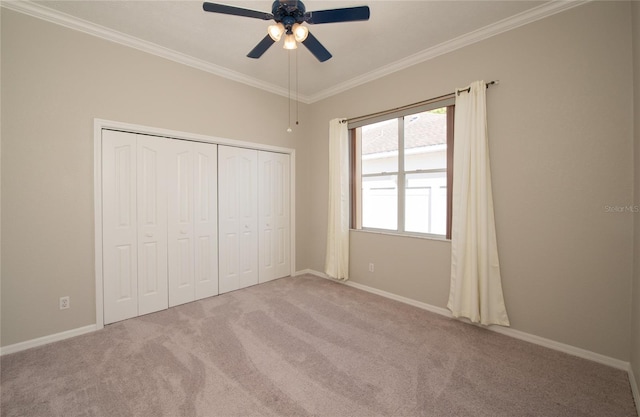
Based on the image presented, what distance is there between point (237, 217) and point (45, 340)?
215 cm

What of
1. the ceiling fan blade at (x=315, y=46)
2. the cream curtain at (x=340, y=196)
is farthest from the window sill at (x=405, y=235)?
the ceiling fan blade at (x=315, y=46)

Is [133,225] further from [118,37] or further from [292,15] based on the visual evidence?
[292,15]

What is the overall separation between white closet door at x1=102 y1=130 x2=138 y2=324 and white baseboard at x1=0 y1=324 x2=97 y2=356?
169 millimetres

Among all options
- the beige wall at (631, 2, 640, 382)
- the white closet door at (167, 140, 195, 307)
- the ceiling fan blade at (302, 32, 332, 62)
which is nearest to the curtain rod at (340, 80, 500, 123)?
the beige wall at (631, 2, 640, 382)

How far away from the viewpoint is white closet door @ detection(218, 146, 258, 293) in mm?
3504

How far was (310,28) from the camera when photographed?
2582 millimetres

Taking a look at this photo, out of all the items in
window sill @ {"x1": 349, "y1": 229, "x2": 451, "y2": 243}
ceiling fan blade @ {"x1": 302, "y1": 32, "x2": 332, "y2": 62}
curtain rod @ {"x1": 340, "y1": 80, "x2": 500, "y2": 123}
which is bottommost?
window sill @ {"x1": 349, "y1": 229, "x2": 451, "y2": 243}

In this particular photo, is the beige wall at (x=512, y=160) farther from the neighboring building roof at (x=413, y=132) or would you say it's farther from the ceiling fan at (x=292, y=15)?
the ceiling fan at (x=292, y=15)

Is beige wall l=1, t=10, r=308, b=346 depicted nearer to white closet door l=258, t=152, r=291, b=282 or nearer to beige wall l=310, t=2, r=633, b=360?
white closet door l=258, t=152, r=291, b=282

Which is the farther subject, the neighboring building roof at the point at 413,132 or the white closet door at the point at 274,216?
the white closet door at the point at 274,216

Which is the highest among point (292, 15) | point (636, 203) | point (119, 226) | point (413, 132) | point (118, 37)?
point (118, 37)

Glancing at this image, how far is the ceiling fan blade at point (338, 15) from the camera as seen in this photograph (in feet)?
5.65

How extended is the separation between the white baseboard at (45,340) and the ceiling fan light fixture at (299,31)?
3253mm

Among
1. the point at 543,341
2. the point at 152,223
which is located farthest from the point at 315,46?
the point at 543,341
